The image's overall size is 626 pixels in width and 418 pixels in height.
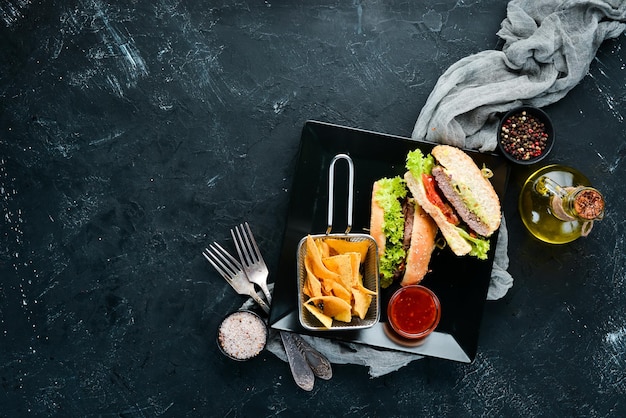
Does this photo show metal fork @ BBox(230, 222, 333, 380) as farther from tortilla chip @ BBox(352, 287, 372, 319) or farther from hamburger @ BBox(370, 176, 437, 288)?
hamburger @ BBox(370, 176, 437, 288)

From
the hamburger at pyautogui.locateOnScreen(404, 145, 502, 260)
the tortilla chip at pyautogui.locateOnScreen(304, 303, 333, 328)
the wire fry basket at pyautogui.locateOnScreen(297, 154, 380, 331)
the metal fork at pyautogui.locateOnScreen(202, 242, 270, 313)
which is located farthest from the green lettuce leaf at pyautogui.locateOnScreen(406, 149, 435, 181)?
the metal fork at pyautogui.locateOnScreen(202, 242, 270, 313)

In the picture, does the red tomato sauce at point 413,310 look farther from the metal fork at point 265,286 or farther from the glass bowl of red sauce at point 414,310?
the metal fork at point 265,286

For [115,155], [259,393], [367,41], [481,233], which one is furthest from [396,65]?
[259,393]

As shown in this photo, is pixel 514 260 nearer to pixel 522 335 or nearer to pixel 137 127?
pixel 522 335

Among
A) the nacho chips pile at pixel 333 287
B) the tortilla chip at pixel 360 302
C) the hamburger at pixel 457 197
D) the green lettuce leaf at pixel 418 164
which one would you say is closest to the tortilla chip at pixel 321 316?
the nacho chips pile at pixel 333 287

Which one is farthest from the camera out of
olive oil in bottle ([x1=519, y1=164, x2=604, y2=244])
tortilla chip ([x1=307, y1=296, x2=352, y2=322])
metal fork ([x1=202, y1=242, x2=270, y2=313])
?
metal fork ([x1=202, y1=242, x2=270, y2=313])
